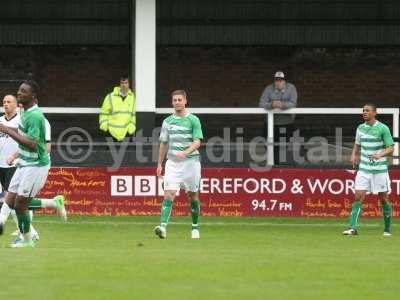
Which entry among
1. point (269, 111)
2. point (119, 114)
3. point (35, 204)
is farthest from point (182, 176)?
point (269, 111)

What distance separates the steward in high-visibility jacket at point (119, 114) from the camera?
2378 cm

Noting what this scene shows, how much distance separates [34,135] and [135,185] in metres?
8.49

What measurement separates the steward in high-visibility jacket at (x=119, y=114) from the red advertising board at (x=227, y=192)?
50.4 inches

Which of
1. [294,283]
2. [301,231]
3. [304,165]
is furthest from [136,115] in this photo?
[294,283]

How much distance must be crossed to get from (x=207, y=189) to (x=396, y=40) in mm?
6171

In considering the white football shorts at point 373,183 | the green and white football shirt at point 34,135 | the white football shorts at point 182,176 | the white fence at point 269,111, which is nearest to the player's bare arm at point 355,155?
the white football shorts at point 373,183

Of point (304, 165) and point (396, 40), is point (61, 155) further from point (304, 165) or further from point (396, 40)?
point (396, 40)

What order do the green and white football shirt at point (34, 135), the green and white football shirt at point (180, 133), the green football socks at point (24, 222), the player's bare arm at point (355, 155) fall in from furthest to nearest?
the player's bare arm at point (355, 155), the green and white football shirt at point (180, 133), the green football socks at point (24, 222), the green and white football shirt at point (34, 135)

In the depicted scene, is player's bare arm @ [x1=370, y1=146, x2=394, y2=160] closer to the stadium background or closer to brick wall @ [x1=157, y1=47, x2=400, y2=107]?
the stadium background

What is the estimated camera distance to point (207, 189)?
23.0 metres

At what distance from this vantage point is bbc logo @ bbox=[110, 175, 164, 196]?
22.9m

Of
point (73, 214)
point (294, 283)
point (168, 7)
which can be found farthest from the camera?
point (168, 7)

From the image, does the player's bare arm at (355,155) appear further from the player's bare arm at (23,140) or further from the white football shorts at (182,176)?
the player's bare arm at (23,140)

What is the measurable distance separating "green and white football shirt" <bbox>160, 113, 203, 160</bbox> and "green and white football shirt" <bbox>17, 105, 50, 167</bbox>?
3203 millimetres
